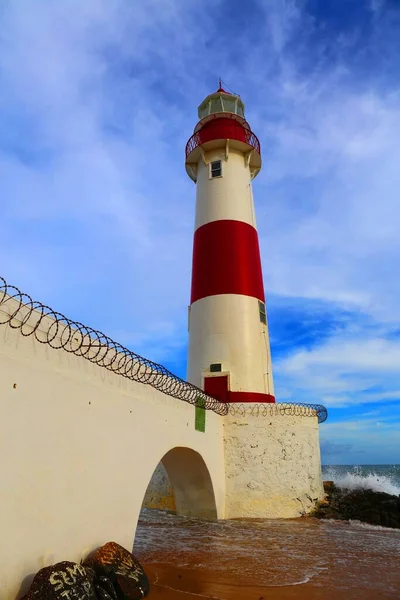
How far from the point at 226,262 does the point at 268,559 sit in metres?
9.75

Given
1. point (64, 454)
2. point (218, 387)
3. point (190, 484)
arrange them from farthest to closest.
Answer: point (218, 387) → point (190, 484) → point (64, 454)

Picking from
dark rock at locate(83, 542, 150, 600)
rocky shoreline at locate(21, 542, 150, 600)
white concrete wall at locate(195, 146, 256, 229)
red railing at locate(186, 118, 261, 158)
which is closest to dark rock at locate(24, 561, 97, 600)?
rocky shoreline at locate(21, 542, 150, 600)

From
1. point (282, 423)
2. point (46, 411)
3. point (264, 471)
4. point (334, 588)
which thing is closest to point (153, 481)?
point (264, 471)

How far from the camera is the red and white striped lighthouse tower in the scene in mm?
14859

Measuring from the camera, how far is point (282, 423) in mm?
13133

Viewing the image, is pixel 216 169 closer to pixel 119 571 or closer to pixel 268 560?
pixel 268 560

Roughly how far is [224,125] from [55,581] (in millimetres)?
16364

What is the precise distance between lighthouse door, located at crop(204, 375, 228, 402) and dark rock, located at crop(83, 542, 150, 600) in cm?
831

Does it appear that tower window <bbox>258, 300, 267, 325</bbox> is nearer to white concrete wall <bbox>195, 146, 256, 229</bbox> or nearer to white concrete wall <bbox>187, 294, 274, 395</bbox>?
white concrete wall <bbox>187, 294, 274, 395</bbox>

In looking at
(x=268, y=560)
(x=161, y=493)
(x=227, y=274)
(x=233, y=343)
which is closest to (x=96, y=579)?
(x=268, y=560)

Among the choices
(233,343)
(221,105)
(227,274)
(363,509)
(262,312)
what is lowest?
(363,509)

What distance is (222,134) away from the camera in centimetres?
1716

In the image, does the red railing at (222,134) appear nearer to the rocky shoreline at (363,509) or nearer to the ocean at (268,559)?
the rocky shoreline at (363,509)

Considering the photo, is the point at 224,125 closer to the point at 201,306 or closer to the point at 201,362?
the point at 201,306
